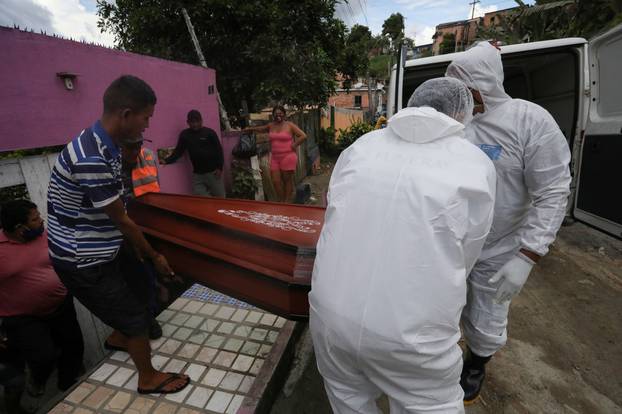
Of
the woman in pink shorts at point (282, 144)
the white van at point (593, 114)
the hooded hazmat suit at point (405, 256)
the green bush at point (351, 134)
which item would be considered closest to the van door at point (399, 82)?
the white van at point (593, 114)

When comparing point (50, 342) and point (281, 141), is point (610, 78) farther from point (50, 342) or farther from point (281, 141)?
point (50, 342)

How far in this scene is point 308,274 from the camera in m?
1.59

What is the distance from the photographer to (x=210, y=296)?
2.95m

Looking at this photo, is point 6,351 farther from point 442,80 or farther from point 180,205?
point 442,80

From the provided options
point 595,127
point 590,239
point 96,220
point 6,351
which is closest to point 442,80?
point 96,220

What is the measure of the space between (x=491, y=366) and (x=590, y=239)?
2.99 meters

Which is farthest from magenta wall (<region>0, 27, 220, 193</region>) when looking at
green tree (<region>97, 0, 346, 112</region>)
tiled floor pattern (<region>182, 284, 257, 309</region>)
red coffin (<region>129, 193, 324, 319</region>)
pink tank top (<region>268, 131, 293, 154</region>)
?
green tree (<region>97, 0, 346, 112</region>)

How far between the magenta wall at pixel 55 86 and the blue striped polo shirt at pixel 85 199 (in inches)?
49.1

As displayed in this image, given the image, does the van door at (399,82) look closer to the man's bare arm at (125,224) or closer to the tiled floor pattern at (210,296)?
the tiled floor pattern at (210,296)

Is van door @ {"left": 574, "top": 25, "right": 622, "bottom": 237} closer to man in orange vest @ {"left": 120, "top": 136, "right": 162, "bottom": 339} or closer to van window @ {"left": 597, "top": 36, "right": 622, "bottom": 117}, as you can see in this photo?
van window @ {"left": 597, "top": 36, "right": 622, "bottom": 117}

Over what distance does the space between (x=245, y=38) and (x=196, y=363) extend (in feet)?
24.7

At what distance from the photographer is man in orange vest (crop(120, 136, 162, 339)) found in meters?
2.01

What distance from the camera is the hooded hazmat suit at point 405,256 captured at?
104 centimetres

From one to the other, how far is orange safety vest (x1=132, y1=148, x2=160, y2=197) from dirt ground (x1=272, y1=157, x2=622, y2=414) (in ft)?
5.57
